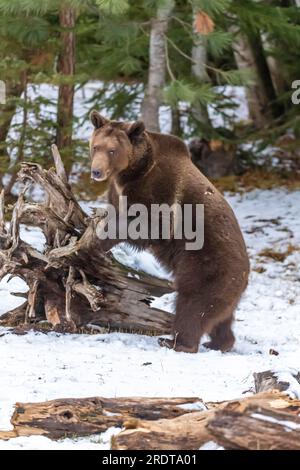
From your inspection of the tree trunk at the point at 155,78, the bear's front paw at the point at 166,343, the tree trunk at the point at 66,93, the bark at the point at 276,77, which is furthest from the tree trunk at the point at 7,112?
the bark at the point at 276,77

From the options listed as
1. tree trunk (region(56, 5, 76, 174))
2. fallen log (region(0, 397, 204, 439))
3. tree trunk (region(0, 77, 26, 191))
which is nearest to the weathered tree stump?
fallen log (region(0, 397, 204, 439))

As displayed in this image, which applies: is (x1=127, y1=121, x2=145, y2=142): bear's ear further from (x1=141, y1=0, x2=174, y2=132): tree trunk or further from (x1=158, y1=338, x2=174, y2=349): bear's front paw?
(x1=141, y1=0, x2=174, y2=132): tree trunk

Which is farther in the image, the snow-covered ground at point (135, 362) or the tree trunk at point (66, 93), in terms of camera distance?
the tree trunk at point (66, 93)

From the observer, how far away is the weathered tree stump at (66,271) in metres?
7.28

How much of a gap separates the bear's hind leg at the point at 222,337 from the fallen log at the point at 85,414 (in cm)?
268

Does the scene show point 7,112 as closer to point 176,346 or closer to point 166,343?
point 166,343

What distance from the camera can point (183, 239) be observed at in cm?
731

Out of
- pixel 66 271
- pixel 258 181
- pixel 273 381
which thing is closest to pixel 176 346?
pixel 66 271

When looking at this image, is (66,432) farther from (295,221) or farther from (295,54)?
(295,54)

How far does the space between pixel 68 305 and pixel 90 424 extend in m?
2.54

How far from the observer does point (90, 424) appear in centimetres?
473

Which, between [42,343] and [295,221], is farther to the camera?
[295,221]

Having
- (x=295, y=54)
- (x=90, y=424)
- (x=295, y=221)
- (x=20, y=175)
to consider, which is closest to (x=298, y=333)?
(x=20, y=175)

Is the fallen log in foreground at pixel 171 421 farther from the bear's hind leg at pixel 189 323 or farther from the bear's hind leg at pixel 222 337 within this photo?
the bear's hind leg at pixel 222 337
